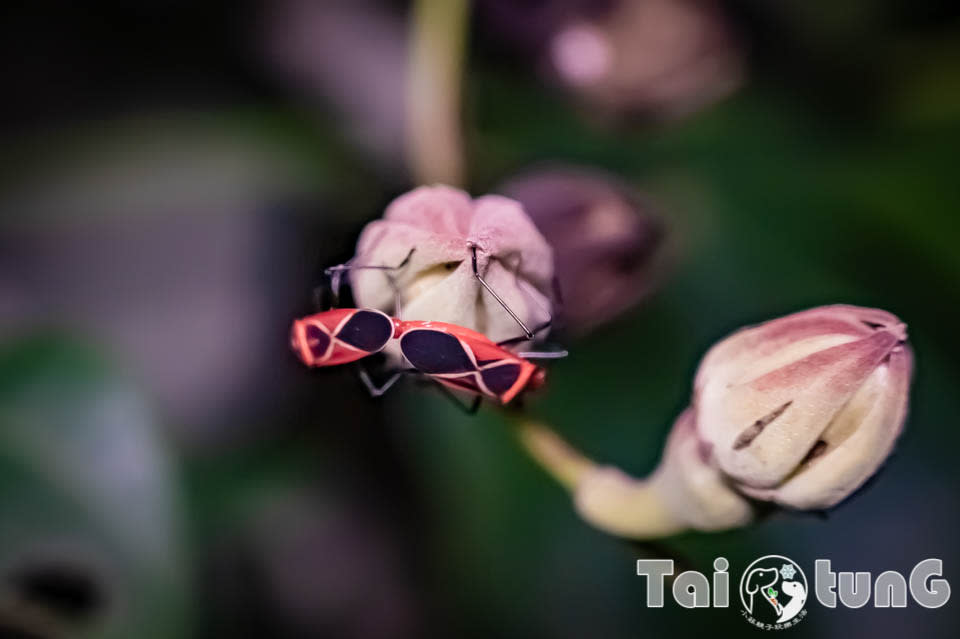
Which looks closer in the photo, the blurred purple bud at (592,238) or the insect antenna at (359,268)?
the insect antenna at (359,268)

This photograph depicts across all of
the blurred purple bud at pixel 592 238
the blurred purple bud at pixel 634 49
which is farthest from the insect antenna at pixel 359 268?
the blurred purple bud at pixel 634 49

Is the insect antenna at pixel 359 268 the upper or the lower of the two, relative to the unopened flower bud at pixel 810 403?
upper

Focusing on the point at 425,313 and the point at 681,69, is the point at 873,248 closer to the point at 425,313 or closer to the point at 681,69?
the point at 681,69

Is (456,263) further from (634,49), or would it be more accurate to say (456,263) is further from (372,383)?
(634,49)

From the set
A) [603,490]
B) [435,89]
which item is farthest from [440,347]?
[435,89]

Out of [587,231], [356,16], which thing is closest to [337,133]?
[356,16]

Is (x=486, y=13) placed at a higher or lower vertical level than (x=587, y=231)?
higher

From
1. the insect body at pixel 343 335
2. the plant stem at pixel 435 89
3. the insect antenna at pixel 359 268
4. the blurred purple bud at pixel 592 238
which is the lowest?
the insect body at pixel 343 335

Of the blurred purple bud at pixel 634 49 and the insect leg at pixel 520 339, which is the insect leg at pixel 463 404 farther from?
the blurred purple bud at pixel 634 49
